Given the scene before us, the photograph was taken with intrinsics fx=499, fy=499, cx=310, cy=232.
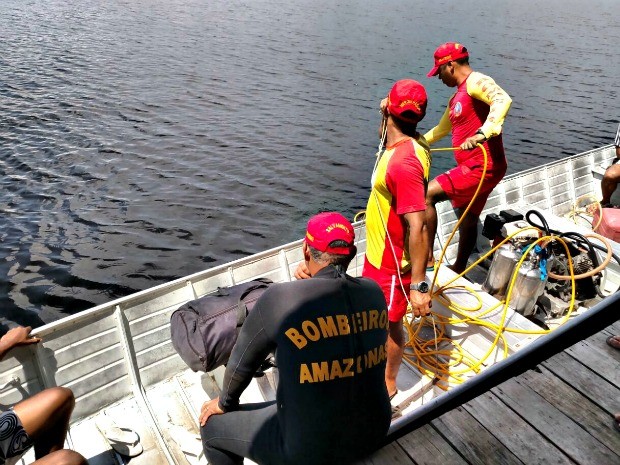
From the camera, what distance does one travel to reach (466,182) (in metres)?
4.96

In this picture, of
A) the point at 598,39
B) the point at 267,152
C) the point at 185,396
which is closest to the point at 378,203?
the point at 185,396

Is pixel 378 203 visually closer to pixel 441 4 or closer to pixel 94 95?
pixel 94 95

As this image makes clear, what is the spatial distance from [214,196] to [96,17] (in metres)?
23.9

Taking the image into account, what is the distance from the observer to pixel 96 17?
98.1 feet

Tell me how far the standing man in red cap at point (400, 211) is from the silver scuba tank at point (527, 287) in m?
→ 1.70

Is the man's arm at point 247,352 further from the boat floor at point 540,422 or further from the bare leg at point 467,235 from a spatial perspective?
the bare leg at point 467,235

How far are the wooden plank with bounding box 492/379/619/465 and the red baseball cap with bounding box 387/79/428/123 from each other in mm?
1813

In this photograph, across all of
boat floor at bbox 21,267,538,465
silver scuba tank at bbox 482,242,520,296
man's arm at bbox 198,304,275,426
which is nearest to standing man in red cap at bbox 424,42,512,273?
silver scuba tank at bbox 482,242,520,296

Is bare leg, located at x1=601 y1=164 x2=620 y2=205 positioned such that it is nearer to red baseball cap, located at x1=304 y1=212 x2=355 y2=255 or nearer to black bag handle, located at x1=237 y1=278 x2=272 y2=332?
black bag handle, located at x1=237 y1=278 x2=272 y2=332

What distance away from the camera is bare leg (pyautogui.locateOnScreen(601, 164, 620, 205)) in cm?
727

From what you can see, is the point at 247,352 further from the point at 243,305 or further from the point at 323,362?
the point at 243,305

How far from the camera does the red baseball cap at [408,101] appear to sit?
3316mm

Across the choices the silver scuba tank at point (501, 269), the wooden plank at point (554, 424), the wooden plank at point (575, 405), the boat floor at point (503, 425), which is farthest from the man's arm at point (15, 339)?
the silver scuba tank at point (501, 269)

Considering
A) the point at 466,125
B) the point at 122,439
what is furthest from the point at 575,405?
the point at 122,439
